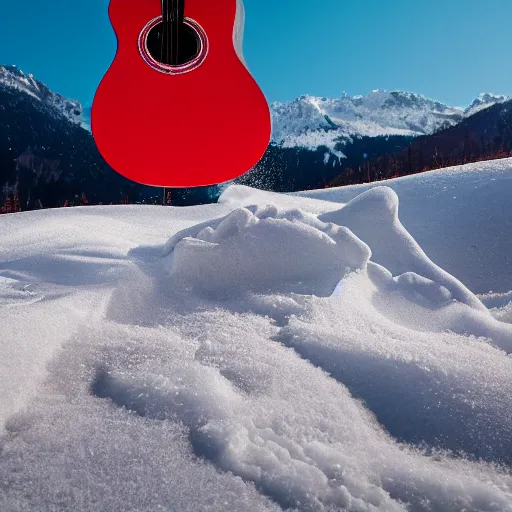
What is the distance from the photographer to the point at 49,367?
74 centimetres

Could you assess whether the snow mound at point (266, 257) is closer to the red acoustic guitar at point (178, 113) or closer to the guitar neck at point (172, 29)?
the red acoustic guitar at point (178, 113)

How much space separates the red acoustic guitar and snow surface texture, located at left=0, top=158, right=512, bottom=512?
0.27 meters

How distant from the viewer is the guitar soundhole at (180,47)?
107cm

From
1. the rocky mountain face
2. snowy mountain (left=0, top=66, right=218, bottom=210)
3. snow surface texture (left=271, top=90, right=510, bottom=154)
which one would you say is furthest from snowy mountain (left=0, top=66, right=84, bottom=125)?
snow surface texture (left=271, top=90, right=510, bottom=154)

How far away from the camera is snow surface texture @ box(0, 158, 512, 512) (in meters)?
0.52

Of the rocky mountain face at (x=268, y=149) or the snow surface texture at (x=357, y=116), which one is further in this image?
the snow surface texture at (x=357, y=116)

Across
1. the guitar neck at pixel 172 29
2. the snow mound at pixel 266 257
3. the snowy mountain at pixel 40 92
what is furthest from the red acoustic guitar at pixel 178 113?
the snowy mountain at pixel 40 92

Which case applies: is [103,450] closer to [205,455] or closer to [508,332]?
[205,455]

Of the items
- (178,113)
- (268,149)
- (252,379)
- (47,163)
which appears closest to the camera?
(252,379)

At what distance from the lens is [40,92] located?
5866 centimetres

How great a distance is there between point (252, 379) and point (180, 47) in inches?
32.6

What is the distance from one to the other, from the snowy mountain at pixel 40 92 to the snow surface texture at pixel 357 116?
31.7 meters

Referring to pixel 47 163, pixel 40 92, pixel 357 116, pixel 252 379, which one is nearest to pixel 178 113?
pixel 252 379

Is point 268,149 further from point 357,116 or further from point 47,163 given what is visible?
point 357,116
